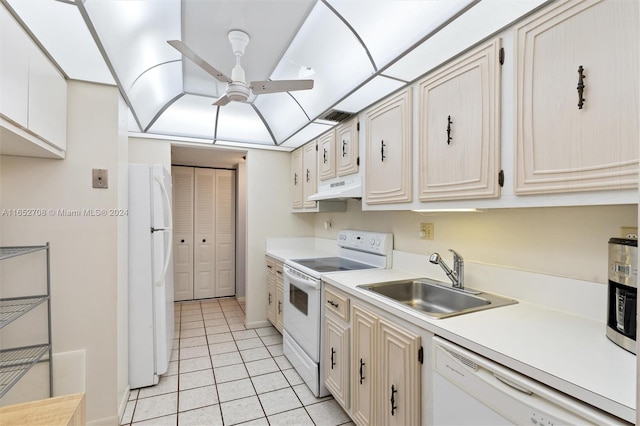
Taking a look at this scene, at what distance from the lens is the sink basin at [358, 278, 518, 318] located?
1577 millimetres

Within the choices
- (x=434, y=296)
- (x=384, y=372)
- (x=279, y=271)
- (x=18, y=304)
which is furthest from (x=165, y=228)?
(x=434, y=296)

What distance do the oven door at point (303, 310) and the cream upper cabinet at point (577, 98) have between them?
1.53 m

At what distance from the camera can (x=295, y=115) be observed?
9.54 ft

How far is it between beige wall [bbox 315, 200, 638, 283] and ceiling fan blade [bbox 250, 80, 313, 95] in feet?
3.98

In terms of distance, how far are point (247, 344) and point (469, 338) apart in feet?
8.57

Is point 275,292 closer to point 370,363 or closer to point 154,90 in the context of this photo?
point 370,363

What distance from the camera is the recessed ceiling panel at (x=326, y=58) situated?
1833 mm

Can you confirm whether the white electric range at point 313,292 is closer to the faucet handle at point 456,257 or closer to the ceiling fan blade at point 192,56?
the faucet handle at point 456,257

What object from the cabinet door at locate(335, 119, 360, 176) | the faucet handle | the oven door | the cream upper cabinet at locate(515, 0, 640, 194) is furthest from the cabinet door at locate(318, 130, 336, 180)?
the cream upper cabinet at locate(515, 0, 640, 194)

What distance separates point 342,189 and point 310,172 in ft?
2.73

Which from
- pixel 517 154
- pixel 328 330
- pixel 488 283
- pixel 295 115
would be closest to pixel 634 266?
pixel 517 154

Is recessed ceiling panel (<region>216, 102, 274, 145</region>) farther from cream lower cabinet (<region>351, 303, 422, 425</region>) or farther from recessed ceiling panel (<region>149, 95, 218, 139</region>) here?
cream lower cabinet (<region>351, 303, 422, 425</region>)

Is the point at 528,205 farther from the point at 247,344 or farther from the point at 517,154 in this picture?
the point at 247,344

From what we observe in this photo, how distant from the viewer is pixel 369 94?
204cm
